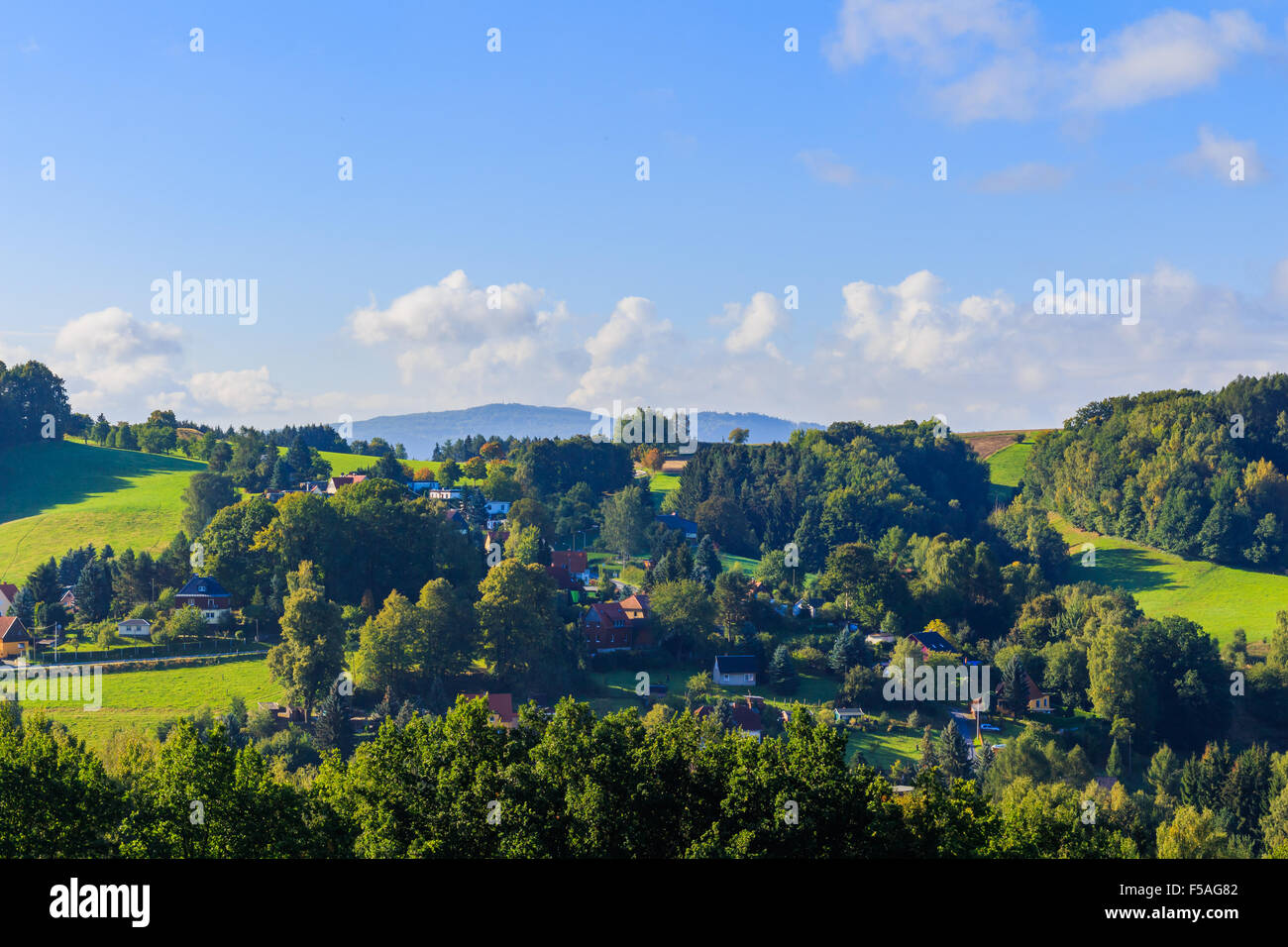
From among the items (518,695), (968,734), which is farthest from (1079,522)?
(518,695)

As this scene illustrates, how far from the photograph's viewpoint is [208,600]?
2721 inches

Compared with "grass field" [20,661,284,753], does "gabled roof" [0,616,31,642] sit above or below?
above

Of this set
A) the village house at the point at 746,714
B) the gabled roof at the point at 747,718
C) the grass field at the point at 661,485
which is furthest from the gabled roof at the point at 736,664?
the grass field at the point at 661,485

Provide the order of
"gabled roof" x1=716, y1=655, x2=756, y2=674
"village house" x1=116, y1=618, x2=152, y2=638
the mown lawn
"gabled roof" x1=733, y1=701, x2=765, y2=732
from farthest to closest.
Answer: "village house" x1=116, y1=618, x2=152, y2=638, "gabled roof" x1=716, y1=655, x2=756, y2=674, "gabled roof" x1=733, y1=701, x2=765, y2=732, the mown lawn

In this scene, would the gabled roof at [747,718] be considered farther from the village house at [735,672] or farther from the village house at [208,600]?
the village house at [208,600]

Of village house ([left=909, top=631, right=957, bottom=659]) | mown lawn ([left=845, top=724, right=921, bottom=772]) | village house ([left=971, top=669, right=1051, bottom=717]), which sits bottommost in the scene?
mown lawn ([left=845, top=724, right=921, bottom=772])

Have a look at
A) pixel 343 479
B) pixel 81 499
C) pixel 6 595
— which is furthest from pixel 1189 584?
pixel 81 499

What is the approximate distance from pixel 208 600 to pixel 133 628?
462 cm

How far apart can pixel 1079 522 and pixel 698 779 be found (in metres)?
103

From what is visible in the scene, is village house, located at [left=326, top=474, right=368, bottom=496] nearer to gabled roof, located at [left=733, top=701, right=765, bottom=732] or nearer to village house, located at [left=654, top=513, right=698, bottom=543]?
village house, located at [left=654, top=513, right=698, bottom=543]

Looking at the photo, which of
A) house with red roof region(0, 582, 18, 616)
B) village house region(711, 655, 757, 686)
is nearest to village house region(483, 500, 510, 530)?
village house region(711, 655, 757, 686)

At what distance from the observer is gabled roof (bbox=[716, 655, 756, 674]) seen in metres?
65.2

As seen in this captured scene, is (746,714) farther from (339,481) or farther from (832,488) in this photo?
(832,488)

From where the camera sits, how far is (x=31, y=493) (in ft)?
342
